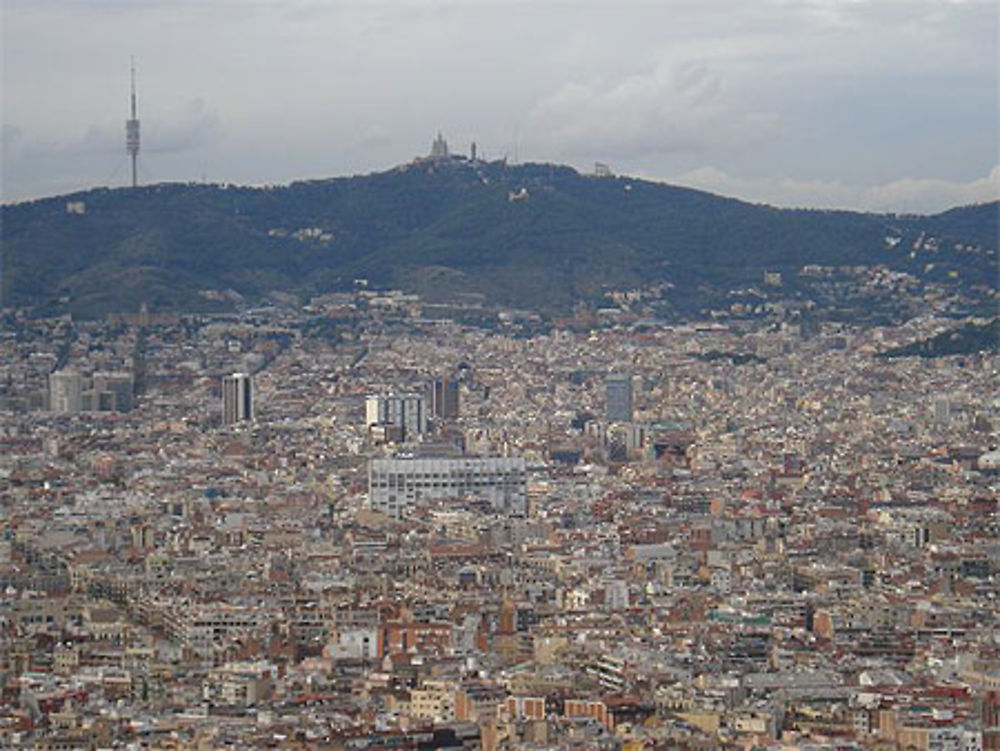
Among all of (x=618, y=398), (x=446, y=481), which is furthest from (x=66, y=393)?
(x=446, y=481)

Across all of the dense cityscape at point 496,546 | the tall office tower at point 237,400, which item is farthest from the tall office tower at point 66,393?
the tall office tower at point 237,400

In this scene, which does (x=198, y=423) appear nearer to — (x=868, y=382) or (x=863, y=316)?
(x=868, y=382)

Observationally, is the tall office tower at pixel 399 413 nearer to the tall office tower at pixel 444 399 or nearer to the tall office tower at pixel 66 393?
the tall office tower at pixel 444 399

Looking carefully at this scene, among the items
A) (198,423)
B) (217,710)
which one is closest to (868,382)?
(198,423)

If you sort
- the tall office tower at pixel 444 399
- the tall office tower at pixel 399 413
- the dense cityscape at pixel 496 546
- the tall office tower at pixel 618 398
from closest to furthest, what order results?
the dense cityscape at pixel 496 546, the tall office tower at pixel 399 413, the tall office tower at pixel 444 399, the tall office tower at pixel 618 398

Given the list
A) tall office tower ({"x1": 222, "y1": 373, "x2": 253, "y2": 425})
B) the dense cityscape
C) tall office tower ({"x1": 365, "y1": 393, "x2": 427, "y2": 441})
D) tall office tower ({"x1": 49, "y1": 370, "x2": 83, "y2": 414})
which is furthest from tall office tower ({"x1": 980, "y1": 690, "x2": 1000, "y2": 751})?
tall office tower ({"x1": 49, "y1": 370, "x2": 83, "y2": 414})

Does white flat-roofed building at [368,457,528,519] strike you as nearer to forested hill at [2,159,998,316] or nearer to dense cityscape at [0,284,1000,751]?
dense cityscape at [0,284,1000,751]

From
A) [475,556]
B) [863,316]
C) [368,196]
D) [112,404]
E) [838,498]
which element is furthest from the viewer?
[368,196]
